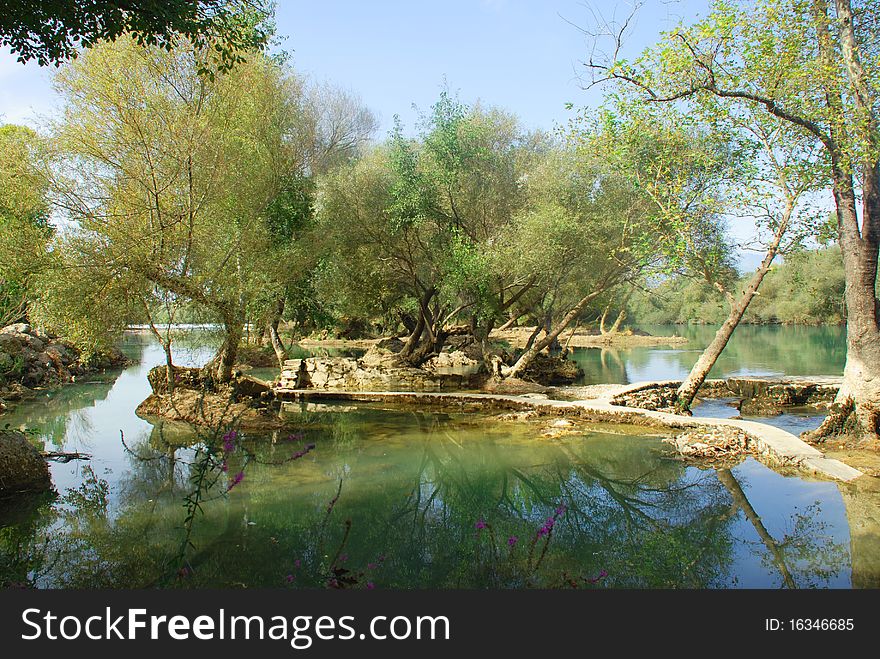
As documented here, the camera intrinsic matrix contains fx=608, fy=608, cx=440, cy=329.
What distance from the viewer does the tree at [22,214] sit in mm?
12602

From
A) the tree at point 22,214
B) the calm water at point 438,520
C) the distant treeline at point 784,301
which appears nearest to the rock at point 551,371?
the calm water at point 438,520

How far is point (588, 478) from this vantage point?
928 centimetres

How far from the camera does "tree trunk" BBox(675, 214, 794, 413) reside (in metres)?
13.6

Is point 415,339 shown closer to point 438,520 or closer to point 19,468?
point 19,468

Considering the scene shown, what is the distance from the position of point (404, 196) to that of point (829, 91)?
39.3 feet

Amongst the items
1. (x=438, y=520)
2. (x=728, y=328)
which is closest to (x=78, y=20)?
(x=438, y=520)

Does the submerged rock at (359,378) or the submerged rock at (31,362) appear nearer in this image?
the submerged rock at (31,362)

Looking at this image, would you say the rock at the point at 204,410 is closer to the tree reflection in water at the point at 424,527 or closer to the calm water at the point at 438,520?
the calm water at the point at 438,520

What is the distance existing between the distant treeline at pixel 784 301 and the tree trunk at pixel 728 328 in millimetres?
30037

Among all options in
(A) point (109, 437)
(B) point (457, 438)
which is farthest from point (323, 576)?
(A) point (109, 437)

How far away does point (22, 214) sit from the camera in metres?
13.0

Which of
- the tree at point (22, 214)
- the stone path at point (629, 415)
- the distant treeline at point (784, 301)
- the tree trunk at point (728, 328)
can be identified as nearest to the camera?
the stone path at point (629, 415)

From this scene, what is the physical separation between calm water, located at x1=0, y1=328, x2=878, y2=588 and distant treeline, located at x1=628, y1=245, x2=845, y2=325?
36.9 meters

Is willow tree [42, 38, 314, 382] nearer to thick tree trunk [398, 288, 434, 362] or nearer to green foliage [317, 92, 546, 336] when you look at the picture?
green foliage [317, 92, 546, 336]
